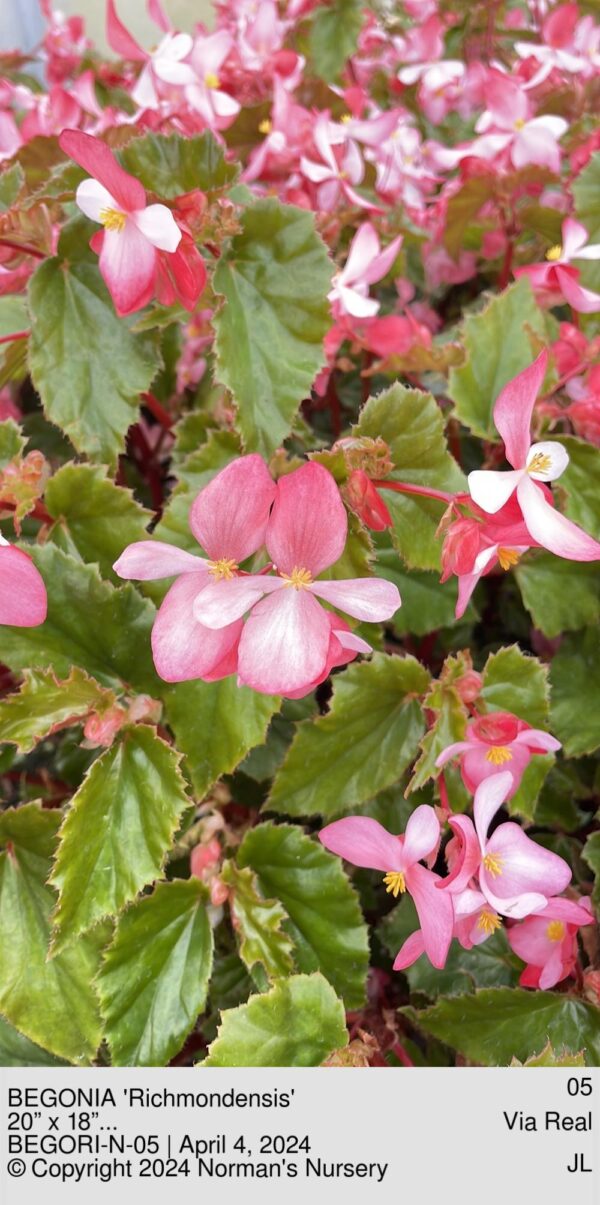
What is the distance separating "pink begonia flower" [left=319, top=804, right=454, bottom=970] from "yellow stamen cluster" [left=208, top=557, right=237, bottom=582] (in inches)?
6.4

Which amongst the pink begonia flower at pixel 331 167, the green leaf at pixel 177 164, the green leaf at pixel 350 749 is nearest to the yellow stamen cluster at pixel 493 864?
the green leaf at pixel 350 749

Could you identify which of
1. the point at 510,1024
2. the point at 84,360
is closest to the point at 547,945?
the point at 510,1024

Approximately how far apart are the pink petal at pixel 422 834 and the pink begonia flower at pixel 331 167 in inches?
23.3

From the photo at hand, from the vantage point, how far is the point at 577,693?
0.67 m

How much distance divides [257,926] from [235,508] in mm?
284

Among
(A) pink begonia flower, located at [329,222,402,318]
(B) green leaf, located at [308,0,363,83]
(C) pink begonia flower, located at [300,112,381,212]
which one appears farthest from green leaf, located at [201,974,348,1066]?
(B) green leaf, located at [308,0,363,83]

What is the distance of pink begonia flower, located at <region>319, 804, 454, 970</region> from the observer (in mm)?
455

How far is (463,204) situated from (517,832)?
0.63 meters

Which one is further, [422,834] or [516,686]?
[516,686]

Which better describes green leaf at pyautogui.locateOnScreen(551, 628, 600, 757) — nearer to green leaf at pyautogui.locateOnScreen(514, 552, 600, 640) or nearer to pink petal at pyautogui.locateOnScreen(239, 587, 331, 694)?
green leaf at pyautogui.locateOnScreen(514, 552, 600, 640)

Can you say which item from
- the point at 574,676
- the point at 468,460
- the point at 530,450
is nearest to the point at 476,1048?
the point at 574,676

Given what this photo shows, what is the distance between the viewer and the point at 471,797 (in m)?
0.57

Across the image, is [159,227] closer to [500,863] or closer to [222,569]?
[222,569]
